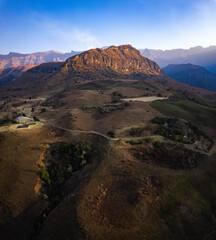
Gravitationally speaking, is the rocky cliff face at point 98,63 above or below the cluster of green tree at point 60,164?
above

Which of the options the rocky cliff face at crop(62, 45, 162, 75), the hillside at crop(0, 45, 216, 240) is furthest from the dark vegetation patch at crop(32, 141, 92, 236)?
the rocky cliff face at crop(62, 45, 162, 75)

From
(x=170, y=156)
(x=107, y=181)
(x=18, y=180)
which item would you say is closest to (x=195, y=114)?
(x=170, y=156)

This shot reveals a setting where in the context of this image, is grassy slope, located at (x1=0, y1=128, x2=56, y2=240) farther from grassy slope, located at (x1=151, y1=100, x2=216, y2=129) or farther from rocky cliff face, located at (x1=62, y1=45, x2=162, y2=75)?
rocky cliff face, located at (x1=62, y1=45, x2=162, y2=75)

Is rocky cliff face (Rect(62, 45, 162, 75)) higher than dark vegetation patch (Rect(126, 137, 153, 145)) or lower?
higher

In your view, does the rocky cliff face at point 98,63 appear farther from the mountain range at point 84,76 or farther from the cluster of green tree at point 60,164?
the cluster of green tree at point 60,164

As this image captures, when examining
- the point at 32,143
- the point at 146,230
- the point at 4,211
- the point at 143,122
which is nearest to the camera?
the point at 146,230

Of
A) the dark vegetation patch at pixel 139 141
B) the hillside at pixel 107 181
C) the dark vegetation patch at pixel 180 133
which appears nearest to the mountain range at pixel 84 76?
the dark vegetation patch at pixel 180 133

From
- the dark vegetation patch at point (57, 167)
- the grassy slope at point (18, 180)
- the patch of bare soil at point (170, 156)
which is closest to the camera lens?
the grassy slope at point (18, 180)

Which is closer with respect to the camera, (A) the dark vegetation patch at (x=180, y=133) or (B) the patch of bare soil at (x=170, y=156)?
(B) the patch of bare soil at (x=170, y=156)

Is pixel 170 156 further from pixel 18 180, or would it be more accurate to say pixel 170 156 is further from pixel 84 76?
pixel 84 76

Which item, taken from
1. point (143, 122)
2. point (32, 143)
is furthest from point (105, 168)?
point (143, 122)

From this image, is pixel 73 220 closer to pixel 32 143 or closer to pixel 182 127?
pixel 32 143
